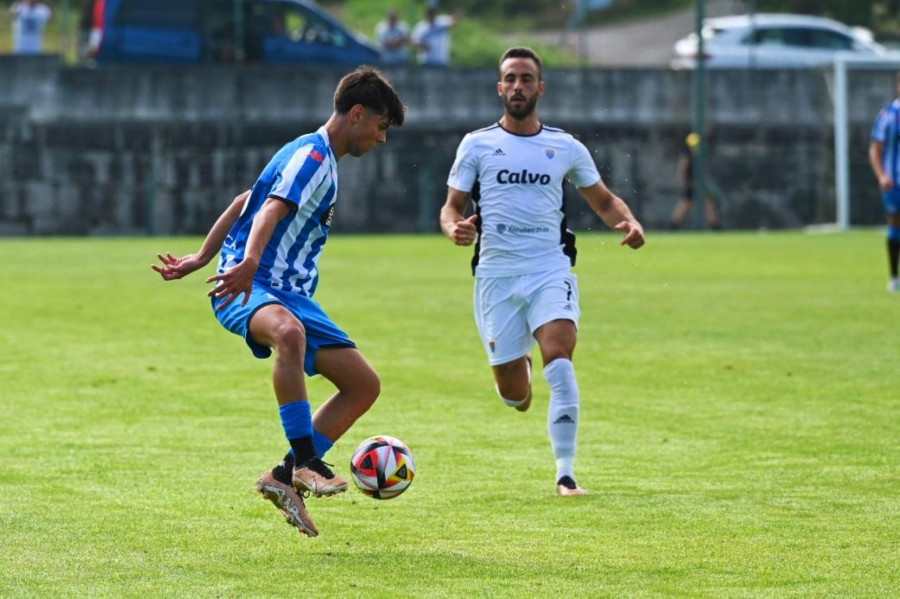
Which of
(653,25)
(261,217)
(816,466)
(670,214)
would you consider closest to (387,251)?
(670,214)

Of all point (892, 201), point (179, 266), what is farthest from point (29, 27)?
point (179, 266)

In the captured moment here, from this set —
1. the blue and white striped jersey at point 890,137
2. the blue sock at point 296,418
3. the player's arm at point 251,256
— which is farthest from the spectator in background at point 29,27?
the blue sock at point 296,418

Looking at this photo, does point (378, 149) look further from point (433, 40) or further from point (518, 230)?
point (518, 230)

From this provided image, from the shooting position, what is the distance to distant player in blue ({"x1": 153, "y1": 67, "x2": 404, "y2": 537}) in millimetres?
6871

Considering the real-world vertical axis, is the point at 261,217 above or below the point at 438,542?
above

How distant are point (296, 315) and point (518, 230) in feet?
6.97

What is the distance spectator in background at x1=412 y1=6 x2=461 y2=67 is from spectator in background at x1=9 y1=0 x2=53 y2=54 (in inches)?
280

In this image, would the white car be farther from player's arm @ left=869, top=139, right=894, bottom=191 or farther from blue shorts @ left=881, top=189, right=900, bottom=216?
player's arm @ left=869, top=139, right=894, bottom=191

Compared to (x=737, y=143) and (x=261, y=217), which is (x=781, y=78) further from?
(x=261, y=217)

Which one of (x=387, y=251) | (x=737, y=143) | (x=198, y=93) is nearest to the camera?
(x=387, y=251)

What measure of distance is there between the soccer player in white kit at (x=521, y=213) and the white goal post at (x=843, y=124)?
1028 inches

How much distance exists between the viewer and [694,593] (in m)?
5.98

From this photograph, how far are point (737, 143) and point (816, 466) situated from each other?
2654 centimetres

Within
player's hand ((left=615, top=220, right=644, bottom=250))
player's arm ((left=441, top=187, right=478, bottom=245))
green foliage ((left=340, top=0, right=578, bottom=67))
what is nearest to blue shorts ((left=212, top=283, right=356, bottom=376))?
player's arm ((left=441, top=187, right=478, bottom=245))
